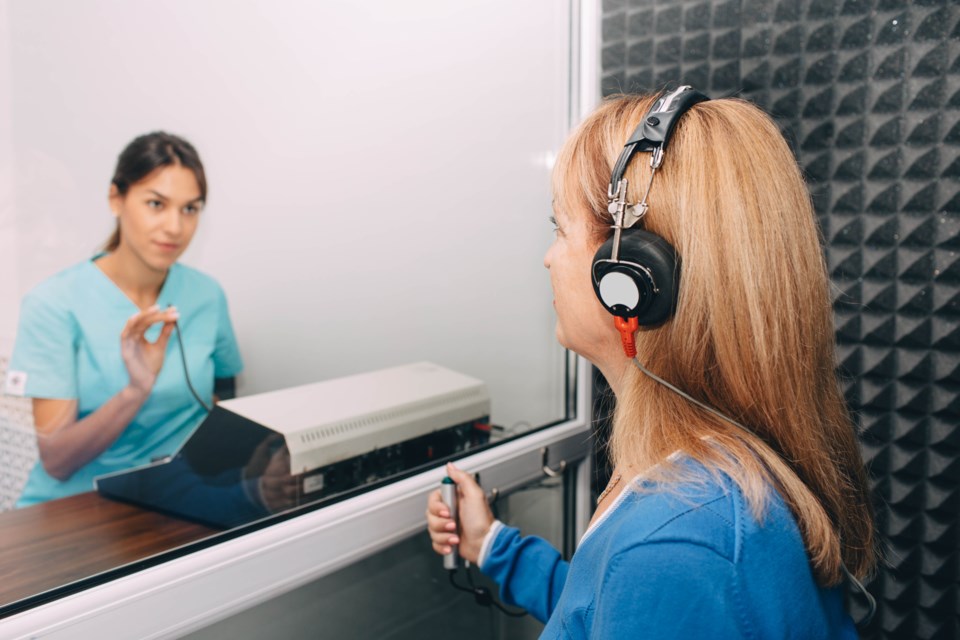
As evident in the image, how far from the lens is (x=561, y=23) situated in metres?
1.35

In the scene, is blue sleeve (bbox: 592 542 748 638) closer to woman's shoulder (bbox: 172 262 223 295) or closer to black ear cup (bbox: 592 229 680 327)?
black ear cup (bbox: 592 229 680 327)

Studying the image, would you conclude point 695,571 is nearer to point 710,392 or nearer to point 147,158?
point 710,392

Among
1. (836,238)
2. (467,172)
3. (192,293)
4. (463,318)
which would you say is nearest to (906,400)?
(836,238)

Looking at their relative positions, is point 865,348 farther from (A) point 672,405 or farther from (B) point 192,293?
(B) point 192,293

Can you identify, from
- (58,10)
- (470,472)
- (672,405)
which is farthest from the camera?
(470,472)

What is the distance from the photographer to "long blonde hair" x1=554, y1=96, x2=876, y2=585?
2.06ft

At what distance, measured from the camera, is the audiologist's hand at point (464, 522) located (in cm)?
98

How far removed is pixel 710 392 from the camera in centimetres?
67

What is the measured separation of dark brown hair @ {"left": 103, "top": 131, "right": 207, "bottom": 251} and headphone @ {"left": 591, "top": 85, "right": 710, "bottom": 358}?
909mm

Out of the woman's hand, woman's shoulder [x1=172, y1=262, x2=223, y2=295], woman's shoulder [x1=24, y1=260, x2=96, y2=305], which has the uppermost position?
woman's shoulder [x1=24, y1=260, x2=96, y2=305]

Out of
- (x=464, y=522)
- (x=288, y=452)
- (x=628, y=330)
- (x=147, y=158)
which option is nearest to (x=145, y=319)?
(x=147, y=158)

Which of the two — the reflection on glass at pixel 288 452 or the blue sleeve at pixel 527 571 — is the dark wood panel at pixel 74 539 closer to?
the reflection on glass at pixel 288 452

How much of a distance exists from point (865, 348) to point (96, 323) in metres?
1.40

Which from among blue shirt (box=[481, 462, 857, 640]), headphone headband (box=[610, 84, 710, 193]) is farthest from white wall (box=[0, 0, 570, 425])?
blue shirt (box=[481, 462, 857, 640])
